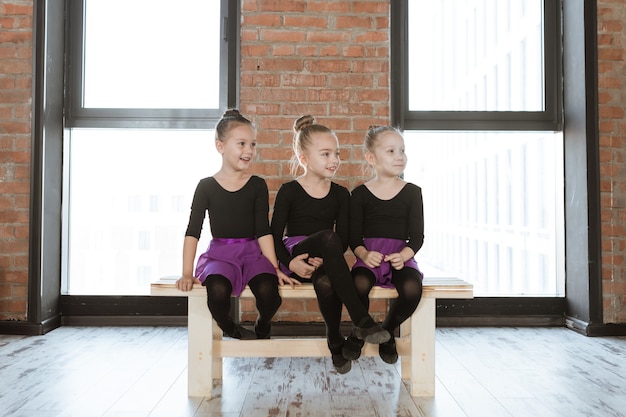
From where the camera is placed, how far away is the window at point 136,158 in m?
3.14

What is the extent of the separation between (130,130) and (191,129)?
0.37 meters

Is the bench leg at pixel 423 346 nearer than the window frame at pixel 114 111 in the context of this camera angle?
Yes

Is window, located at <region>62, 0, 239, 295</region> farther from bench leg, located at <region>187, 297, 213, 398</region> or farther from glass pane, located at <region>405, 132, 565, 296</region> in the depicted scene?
glass pane, located at <region>405, 132, 565, 296</region>

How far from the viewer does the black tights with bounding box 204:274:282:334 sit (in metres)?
1.95

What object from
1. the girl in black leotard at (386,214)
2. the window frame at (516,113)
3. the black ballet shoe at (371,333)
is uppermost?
the window frame at (516,113)

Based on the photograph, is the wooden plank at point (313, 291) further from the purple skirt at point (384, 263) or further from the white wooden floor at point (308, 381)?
the white wooden floor at point (308, 381)

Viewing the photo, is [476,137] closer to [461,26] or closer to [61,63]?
[461,26]

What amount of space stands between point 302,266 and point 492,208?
1.61 m

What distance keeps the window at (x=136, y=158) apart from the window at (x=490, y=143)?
1.27m

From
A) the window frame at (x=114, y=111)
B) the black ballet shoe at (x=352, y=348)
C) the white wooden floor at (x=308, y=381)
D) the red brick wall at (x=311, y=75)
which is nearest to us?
the white wooden floor at (x=308, y=381)

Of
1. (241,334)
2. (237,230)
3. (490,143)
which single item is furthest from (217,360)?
(490,143)

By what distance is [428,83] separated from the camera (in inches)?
Result: 125

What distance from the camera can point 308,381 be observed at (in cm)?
209

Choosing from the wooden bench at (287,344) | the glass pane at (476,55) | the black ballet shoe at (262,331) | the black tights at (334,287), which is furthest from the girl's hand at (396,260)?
the glass pane at (476,55)
